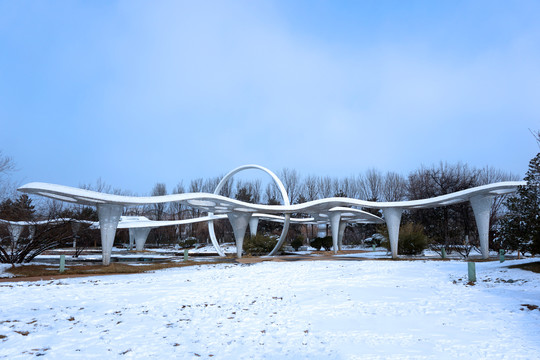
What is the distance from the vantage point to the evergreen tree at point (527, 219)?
12752mm

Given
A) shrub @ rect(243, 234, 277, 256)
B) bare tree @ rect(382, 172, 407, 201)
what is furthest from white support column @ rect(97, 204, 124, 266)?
bare tree @ rect(382, 172, 407, 201)

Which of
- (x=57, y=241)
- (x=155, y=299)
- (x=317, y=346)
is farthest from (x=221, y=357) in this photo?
(x=57, y=241)

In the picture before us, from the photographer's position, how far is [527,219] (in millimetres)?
12961

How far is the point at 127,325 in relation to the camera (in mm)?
6312

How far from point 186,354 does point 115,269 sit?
44.0ft

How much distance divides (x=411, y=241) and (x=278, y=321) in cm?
2372

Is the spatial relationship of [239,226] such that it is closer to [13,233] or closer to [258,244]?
[258,244]

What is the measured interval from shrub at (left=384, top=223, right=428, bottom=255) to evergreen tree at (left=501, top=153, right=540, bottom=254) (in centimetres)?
1353

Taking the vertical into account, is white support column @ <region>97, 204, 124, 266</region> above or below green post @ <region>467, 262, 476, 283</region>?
above

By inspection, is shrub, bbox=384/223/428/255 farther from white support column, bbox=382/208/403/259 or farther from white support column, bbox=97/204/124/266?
white support column, bbox=97/204/124/266

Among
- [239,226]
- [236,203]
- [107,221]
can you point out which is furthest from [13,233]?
[236,203]

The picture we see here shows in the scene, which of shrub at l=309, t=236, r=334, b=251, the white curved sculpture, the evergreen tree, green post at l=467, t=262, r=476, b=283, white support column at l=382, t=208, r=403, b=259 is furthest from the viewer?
shrub at l=309, t=236, r=334, b=251

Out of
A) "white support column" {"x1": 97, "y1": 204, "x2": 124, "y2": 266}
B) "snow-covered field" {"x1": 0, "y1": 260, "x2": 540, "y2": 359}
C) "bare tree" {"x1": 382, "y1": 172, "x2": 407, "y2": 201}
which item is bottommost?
"snow-covered field" {"x1": 0, "y1": 260, "x2": 540, "y2": 359}

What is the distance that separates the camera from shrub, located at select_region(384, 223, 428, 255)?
2733cm
